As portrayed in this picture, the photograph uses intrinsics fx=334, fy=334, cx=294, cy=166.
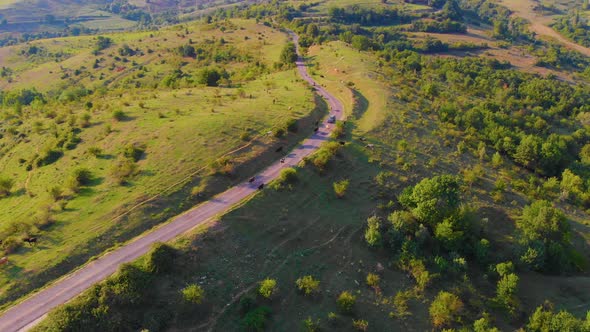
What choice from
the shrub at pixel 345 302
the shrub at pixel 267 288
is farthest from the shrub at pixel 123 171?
the shrub at pixel 345 302

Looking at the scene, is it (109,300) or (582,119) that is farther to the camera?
(582,119)

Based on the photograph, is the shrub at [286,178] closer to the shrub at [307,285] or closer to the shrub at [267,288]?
the shrub at [307,285]

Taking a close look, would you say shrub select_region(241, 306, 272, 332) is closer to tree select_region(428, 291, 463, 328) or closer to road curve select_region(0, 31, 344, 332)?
road curve select_region(0, 31, 344, 332)

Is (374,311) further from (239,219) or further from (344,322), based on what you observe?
(239,219)

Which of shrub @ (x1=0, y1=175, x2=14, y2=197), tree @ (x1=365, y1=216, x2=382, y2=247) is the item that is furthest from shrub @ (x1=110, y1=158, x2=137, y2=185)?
tree @ (x1=365, y1=216, x2=382, y2=247)

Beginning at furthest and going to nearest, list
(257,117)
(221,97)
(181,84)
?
(181,84), (221,97), (257,117)

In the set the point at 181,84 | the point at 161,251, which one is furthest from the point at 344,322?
the point at 181,84
